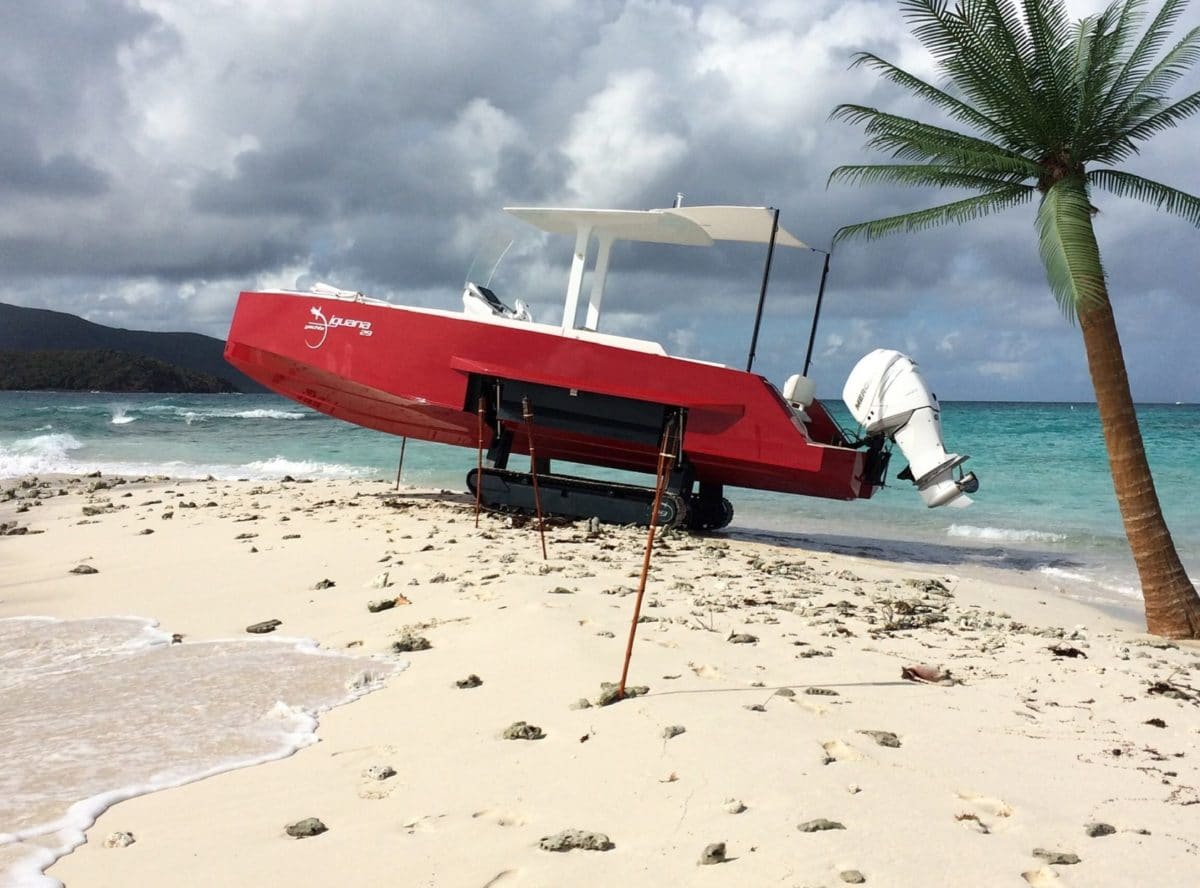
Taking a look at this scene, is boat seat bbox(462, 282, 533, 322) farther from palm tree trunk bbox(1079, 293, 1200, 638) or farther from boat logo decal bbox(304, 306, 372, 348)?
palm tree trunk bbox(1079, 293, 1200, 638)

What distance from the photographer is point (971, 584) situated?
9.06 metres

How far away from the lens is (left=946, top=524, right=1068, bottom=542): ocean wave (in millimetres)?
13727

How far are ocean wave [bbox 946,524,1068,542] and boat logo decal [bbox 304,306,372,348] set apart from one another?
29.7 feet

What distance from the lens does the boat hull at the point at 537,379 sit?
978cm

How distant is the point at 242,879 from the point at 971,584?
7826mm

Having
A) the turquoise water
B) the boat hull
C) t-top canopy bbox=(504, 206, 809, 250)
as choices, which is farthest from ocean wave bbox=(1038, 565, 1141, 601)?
t-top canopy bbox=(504, 206, 809, 250)

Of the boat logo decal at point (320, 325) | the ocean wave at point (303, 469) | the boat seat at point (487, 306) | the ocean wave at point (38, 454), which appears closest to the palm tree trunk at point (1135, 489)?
Answer: the boat seat at point (487, 306)

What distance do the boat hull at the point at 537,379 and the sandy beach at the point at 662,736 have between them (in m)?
2.26

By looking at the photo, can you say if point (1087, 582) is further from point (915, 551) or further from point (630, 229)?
point (630, 229)

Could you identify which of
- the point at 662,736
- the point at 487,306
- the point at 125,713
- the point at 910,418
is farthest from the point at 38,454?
the point at 662,736

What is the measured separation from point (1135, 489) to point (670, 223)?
16.9ft

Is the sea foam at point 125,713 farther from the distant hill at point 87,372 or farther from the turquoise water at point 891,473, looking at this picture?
the distant hill at point 87,372

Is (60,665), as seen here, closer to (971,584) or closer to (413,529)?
(413,529)

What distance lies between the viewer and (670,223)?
33.1 ft
